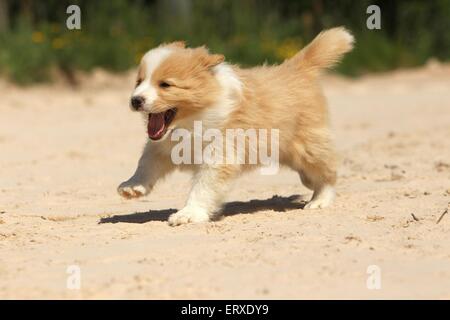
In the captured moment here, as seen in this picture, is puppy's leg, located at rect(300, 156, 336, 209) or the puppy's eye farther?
puppy's leg, located at rect(300, 156, 336, 209)

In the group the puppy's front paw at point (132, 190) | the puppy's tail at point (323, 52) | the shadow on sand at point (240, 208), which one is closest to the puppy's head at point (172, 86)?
the puppy's front paw at point (132, 190)

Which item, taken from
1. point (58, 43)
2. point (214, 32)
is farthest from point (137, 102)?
point (214, 32)

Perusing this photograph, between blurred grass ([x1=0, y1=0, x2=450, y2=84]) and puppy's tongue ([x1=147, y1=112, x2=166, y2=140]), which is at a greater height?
blurred grass ([x1=0, y1=0, x2=450, y2=84])

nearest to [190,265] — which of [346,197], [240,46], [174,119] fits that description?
[174,119]

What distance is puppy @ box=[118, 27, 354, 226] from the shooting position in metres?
6.26

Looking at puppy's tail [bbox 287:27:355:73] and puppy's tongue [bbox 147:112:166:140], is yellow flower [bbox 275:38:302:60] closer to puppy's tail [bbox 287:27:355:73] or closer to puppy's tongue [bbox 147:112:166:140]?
puppy's tail [bbox 287:27:355:73]

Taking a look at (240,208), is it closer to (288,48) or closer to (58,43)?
(58,43)

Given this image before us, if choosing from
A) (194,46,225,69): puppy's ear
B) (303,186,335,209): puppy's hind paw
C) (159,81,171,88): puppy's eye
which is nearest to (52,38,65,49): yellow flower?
(303,186,335,209): puppy's hind paw

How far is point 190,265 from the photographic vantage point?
503cm

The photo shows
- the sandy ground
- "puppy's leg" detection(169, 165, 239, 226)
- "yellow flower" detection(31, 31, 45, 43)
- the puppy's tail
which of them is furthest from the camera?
"yellow flower" detection(31, 31, 45, 43)

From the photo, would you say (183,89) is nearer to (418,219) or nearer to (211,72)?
(211,72)

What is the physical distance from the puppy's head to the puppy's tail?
95 cm

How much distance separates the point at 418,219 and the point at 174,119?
5.70 feet
